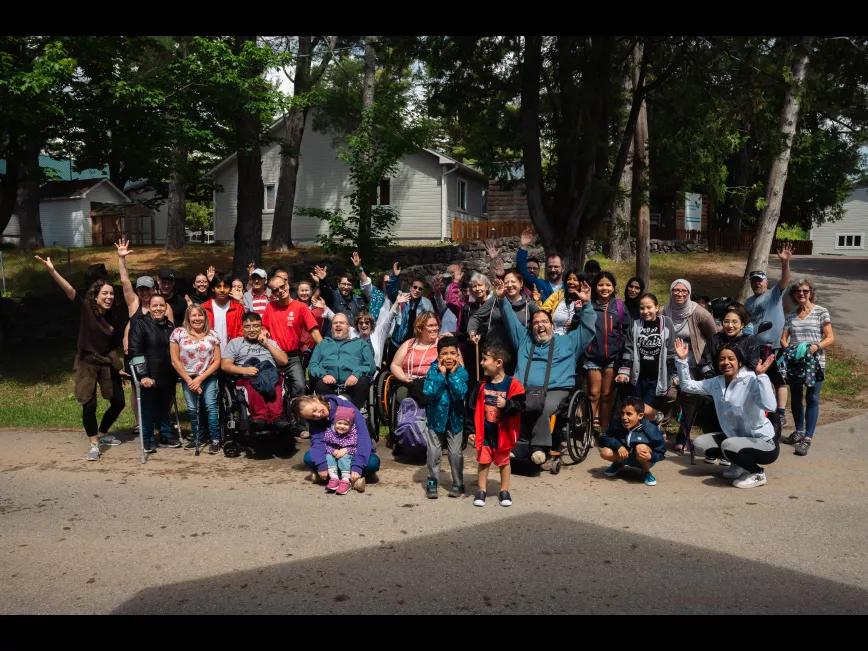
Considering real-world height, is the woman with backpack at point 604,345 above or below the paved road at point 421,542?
above

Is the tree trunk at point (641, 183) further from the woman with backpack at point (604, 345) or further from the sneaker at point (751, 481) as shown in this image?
the sneaker at point (751, 481)

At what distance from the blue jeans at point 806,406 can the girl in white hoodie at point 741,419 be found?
118 cm

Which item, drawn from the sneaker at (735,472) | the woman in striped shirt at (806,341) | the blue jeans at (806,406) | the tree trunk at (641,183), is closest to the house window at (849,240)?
the tree trunk at (641,183)

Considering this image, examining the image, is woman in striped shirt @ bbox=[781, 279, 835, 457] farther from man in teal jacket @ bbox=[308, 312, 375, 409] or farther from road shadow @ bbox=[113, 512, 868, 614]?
man in teal jacket @ bbox=[308, 312, 375, 409]

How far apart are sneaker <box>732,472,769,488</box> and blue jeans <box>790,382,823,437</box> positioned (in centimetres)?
159

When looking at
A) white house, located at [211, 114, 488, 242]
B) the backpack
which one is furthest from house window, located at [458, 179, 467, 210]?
the backpack

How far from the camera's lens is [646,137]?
54.2 ft

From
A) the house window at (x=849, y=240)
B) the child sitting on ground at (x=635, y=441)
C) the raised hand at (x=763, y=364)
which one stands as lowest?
the child sitting on ground at (x=635, y=441)

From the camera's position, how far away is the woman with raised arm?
819cm

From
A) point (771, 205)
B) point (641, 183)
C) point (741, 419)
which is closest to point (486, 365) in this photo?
point (741, 419)

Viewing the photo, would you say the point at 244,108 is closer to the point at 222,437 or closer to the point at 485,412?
the point at 222,437

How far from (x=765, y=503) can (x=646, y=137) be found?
1157cm

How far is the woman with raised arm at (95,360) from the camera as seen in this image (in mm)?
8188

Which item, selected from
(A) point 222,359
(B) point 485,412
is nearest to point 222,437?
(A) point 222,359
